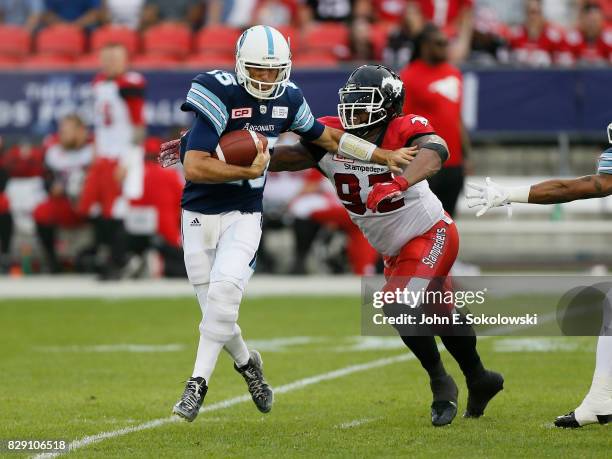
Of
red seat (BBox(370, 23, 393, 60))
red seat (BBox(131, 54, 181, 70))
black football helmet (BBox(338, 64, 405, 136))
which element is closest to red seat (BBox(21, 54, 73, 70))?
red seat (BBox(131, 54, 181, 70))

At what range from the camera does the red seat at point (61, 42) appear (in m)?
→ 16.0

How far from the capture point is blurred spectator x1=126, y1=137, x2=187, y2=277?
13422 mm

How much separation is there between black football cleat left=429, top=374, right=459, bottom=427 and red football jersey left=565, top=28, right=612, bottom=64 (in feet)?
30.1

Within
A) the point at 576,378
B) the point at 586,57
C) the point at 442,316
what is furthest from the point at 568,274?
the point at 442,316

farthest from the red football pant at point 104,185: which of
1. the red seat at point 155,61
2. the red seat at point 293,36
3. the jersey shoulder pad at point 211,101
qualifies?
the jersey shoulder pad at point 211,101

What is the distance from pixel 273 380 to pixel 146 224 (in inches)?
247

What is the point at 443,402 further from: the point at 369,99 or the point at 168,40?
the point at 168,40

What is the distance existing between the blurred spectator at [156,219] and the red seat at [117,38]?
2710 mm

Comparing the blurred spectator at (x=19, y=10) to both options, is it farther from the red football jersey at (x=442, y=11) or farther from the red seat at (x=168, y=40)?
the red football jersey at (x=442, y=11)

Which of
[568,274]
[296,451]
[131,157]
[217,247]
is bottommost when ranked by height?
[568,274]

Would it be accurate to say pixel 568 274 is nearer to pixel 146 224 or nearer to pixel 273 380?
pixel 146 224

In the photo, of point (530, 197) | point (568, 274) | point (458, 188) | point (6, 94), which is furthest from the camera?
point (6, 94)

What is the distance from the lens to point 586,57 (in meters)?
14.5

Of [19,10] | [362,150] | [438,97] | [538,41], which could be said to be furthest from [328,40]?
[362,150]
